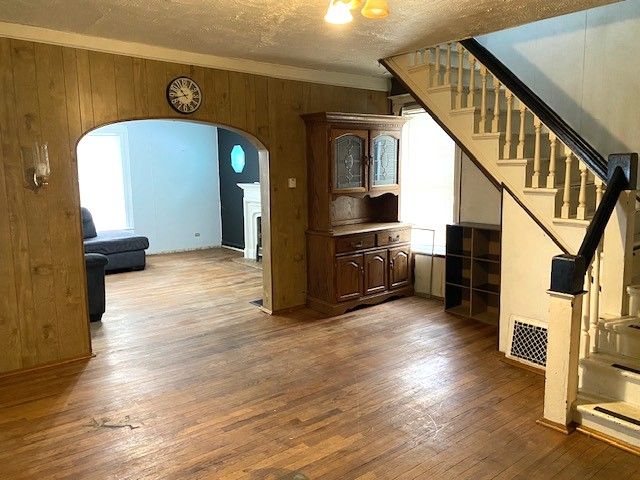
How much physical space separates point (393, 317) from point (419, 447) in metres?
2.33

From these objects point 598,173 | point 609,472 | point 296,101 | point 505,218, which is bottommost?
point 609,472

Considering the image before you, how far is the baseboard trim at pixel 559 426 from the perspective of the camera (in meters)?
2.80

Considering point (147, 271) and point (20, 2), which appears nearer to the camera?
point (20, 2)

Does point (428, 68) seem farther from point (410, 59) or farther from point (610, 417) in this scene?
point (610, 417)

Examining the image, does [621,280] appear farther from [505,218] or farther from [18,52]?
[18,52]

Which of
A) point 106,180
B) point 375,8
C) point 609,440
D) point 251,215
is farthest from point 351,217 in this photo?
point 106,180

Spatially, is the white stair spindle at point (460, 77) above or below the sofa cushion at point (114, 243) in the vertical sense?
above

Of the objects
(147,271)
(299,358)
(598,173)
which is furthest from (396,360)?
(147,271)

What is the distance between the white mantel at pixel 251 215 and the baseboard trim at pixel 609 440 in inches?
235

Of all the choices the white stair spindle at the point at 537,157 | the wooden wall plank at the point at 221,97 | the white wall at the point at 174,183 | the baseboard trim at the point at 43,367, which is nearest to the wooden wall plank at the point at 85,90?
the wooden wall plank at the point at 221,97

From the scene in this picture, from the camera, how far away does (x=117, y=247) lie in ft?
23.4

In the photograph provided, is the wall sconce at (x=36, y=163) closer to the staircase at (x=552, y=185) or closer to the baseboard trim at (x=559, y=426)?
the staircase at (x=552, y=185)

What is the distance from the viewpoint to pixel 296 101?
16.8 feet

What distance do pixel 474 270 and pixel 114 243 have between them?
5024 mm
